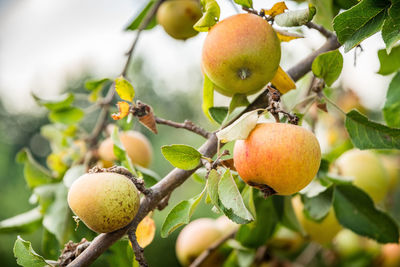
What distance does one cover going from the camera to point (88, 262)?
2.26 ft

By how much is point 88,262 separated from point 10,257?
3272 mm

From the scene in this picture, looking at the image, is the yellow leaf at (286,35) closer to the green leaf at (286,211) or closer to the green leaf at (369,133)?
the green leaf at (369,133)

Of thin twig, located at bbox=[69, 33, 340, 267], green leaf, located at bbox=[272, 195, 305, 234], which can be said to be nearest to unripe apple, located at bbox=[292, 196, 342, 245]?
green leaf, located at bbox=[272, 195, 305, 234]

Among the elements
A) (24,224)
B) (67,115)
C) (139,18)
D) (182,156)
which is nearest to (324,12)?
(182,156)

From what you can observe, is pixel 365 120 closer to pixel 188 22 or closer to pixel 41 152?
pixel 188 22

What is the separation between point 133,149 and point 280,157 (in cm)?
78

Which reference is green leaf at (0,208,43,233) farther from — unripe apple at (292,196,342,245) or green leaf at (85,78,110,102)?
unripe apple at (292,196,342,245)

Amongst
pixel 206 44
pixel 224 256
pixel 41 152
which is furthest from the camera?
pixel 41 152

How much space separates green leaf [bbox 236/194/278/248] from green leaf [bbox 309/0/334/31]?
0.47m

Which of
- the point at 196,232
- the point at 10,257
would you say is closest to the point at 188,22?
the point at 196,232

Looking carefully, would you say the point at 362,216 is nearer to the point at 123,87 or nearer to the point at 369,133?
the point at 369,133

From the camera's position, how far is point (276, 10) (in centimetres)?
77

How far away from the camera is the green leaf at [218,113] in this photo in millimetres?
873

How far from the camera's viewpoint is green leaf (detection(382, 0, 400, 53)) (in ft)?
2.02
